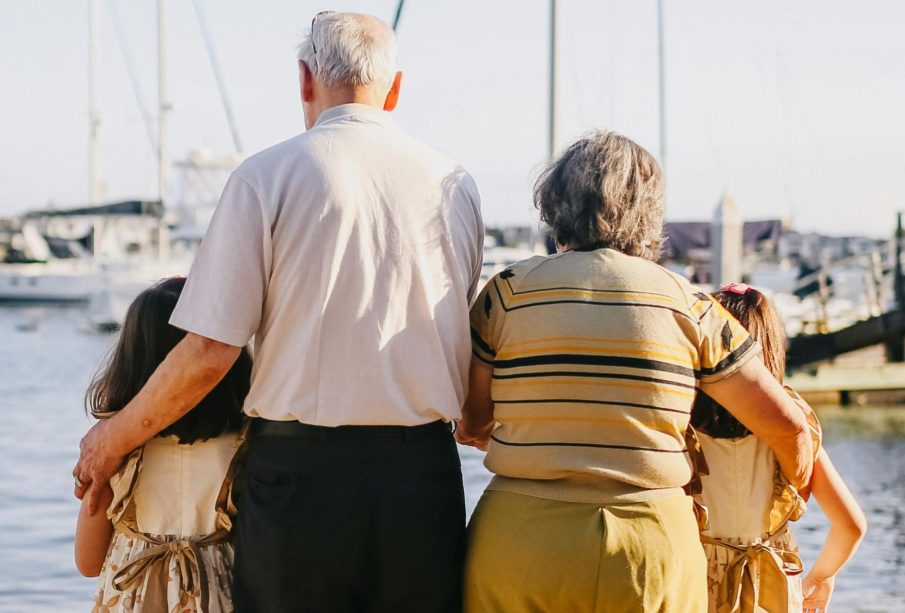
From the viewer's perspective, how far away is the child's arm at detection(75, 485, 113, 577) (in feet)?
10.5

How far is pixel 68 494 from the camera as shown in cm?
1175

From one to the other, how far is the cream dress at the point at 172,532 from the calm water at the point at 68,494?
1.79ft

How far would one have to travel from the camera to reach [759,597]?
325cm

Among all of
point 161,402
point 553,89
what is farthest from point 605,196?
point 553,89

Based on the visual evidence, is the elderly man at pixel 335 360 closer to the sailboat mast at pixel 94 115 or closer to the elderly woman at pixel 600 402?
the elderly woman at pixel 600 402

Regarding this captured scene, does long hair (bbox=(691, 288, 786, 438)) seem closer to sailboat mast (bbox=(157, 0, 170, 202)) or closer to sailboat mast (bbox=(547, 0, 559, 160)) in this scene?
sailboat mast (bbox=(547, 0, 559, 160))

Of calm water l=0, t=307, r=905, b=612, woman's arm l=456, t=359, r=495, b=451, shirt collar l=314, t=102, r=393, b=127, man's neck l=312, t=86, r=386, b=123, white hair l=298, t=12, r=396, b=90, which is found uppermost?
white hair l=298, t=12, r=396, b=90

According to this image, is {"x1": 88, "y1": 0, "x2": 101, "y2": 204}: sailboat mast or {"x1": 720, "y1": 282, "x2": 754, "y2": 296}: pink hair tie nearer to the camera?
{"x1": 720, "y1": 282, "x2": 754, "y2": 296}: pink hair tie

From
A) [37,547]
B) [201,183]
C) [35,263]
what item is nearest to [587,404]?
[37,547]

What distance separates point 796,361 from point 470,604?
17043 mm

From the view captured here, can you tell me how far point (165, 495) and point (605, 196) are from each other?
53.4 inches

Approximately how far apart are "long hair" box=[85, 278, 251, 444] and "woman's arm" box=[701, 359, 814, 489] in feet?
3.85

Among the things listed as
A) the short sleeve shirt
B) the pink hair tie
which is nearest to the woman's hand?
the pink hair tie

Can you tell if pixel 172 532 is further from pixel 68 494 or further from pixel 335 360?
pixel 68 494
